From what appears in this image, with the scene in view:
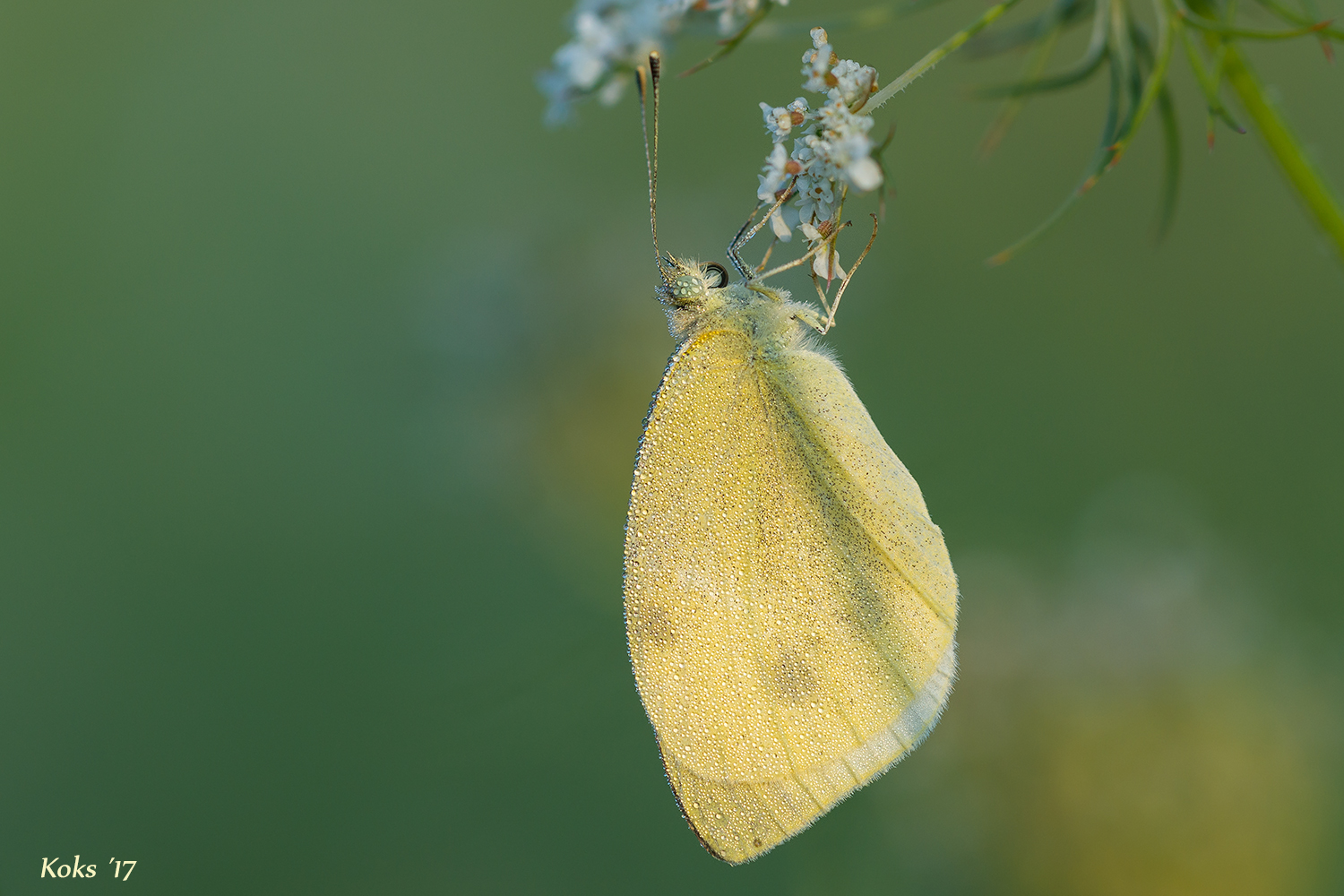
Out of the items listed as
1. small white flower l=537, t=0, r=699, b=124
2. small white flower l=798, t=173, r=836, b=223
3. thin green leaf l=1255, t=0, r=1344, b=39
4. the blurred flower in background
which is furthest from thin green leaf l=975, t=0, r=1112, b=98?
the blurred flower in background

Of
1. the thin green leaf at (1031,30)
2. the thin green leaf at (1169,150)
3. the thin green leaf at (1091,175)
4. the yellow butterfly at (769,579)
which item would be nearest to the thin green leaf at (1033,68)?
the thin green leaf at (1031,30)

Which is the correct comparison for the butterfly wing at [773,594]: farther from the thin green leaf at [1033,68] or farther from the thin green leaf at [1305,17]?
the thin green leaf at [1305,17]

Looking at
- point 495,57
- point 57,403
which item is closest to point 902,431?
point 495,57

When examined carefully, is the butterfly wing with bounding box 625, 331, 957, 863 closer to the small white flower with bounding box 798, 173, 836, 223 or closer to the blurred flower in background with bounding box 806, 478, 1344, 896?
the small white flower with bounding box 798, 173, 836, 223

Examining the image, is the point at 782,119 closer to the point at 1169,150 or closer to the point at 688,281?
the point at 688,281

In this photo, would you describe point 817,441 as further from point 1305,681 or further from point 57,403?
point 57,403

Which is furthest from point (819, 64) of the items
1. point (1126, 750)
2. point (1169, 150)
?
point (1126, 750)

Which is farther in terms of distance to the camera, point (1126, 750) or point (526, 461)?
point (526, 461)
